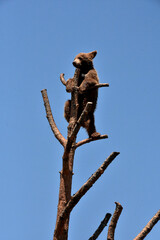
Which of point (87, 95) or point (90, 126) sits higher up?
point (87, 95)

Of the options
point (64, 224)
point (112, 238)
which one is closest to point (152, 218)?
point (112, 238)

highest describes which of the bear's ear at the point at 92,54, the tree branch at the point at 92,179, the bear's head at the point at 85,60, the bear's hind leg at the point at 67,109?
the bear's ear at the point at 92,54

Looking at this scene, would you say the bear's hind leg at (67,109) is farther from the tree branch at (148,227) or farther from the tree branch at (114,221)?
the tree branch at (148,227)

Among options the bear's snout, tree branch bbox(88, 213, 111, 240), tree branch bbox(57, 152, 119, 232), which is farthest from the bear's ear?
tree branch bbox(88, 213, 111, 240)

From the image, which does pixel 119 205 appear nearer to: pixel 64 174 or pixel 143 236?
pixel 143 236

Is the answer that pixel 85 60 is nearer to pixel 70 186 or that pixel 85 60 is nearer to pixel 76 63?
pixel 76 63

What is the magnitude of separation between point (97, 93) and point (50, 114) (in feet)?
5.48

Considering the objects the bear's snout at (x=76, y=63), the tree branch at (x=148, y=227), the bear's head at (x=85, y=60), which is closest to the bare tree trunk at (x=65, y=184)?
the tree branch at (x=148, y=227)

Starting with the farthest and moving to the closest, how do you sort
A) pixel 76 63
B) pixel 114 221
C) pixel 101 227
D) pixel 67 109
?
pixel 76 63
pixel 67 109
pixel 101 227
pixel 114 221

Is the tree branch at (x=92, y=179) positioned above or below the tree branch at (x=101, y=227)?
above

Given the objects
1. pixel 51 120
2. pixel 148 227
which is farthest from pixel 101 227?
pixel 51 120

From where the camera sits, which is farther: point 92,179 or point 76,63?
point 76,63

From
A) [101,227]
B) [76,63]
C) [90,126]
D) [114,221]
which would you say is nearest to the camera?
[114,221]

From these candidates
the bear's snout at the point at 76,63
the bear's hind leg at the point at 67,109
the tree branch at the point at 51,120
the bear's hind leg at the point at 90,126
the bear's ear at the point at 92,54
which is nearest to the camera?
the tree branch at the point at 51,120
